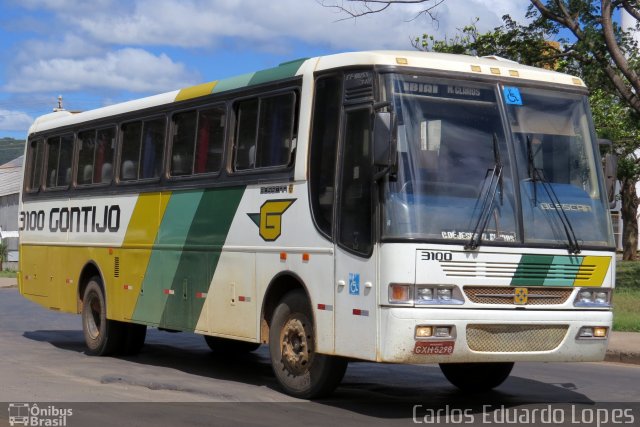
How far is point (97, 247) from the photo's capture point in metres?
15.8

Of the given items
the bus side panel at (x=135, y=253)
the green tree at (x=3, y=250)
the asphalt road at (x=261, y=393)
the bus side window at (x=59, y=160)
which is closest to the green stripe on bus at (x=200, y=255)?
the asphalt road at (x=261, y=393)

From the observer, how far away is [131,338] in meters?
15.8

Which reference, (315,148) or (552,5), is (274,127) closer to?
(315,148)

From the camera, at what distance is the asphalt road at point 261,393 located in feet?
32.4

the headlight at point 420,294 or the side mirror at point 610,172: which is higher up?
the side mirror at point 610,172

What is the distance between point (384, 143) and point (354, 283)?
135 centimetres

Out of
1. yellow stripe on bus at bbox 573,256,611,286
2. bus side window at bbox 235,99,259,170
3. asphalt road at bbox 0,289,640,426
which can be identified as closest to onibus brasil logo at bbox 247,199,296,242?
bus side window at bbox 235,99,259,170

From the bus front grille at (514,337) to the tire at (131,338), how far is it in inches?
276

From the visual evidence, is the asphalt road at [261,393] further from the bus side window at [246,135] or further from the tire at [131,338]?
the bus side window at [246,135]

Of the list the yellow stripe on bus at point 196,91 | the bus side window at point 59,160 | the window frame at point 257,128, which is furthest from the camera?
the bus side window at point 59,160

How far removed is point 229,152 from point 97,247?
394 centimetres

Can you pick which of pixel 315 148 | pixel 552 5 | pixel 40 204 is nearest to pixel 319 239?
pixel 315 148

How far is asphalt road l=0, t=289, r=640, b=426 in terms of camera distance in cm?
988

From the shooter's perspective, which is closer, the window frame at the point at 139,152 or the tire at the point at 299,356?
the tire at the point at 299,356
